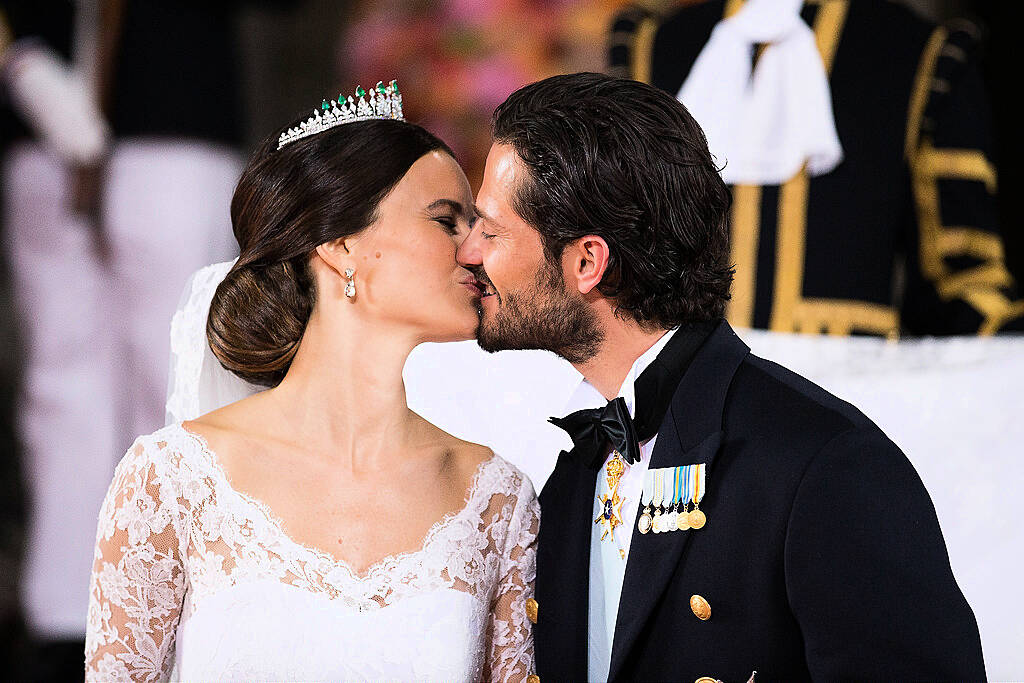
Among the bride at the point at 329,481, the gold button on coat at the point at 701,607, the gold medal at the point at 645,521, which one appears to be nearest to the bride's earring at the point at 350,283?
the bride at the point at 329,481

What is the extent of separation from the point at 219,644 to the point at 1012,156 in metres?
2.59

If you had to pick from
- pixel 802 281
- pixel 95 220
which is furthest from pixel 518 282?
pixel 95 220

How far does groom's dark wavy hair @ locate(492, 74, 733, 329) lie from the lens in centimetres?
166

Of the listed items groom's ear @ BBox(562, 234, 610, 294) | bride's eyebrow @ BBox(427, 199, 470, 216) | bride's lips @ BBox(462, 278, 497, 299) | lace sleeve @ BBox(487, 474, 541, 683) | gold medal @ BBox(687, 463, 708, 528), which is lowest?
lace sleeve @ BBox(487, 474, 541, 683)

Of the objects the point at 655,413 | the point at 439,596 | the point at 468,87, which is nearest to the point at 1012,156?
the point at 468,87

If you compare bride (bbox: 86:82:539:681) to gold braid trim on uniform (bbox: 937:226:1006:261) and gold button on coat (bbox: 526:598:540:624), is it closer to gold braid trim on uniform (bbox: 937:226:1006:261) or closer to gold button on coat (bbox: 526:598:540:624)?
gold button on coat (bbox: 526:598:540:624)

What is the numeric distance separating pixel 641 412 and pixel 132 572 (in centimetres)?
81

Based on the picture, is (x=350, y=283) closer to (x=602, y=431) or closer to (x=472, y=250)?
(x=472, y=250)

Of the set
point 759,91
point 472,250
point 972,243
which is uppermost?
point 759,91

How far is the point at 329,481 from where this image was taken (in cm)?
187

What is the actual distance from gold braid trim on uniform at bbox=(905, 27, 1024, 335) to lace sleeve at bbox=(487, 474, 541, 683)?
1179mm

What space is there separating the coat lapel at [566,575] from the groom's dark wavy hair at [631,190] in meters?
0.29

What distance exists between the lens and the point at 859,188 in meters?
2.61

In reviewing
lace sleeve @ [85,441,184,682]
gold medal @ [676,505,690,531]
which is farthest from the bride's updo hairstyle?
gold medal @ [676,505,690,531]
